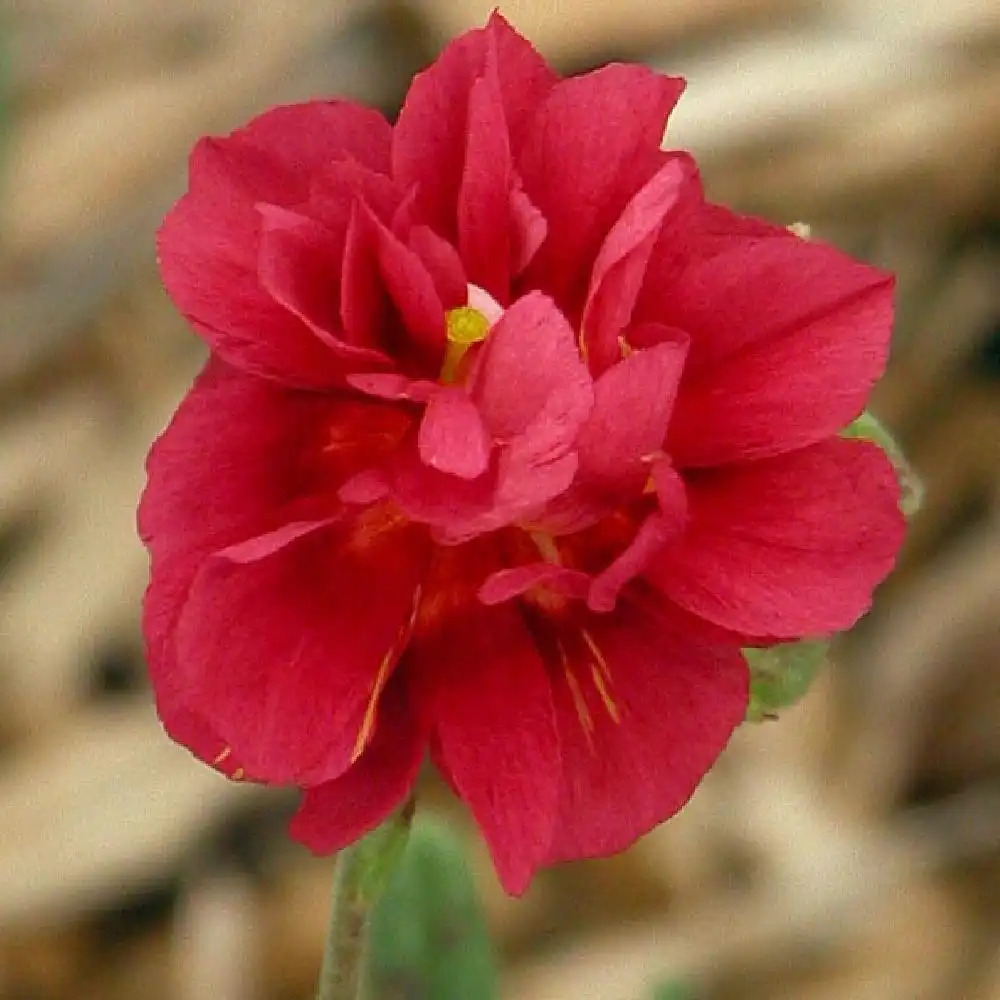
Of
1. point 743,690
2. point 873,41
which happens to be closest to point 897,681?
point 873,41

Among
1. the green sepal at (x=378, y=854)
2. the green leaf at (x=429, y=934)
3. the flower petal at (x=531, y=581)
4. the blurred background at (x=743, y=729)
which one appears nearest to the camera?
the flower petal at (x=531, y=581)

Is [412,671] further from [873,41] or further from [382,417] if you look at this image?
[873,41]

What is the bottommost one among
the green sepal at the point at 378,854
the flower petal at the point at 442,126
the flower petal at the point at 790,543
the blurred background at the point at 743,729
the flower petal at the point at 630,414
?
the blurred background at the point at 743,729

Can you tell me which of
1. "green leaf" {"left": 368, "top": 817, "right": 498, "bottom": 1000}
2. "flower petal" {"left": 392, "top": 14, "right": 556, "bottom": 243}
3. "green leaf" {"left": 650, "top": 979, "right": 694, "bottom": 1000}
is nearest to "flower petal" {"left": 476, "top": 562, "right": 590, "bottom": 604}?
"flower petal" {"left": 392, "top": 14, "right": 556, "bottom": 243}

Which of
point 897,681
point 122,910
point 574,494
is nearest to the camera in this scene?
point 574,494

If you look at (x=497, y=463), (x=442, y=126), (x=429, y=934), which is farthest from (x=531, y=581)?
(x=429, y=934)

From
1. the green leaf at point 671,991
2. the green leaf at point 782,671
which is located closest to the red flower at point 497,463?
the green leaf at point 782,671

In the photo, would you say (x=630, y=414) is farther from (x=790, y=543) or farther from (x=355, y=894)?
(x=355, y=894)

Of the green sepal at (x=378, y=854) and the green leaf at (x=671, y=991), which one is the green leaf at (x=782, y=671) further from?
the green leaf at (x=671, y=991)
